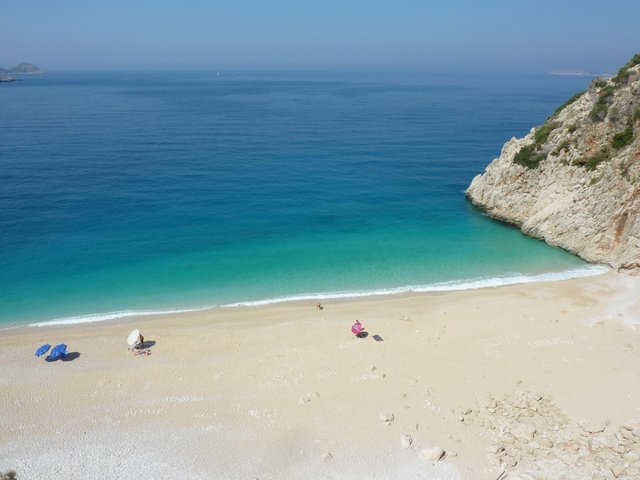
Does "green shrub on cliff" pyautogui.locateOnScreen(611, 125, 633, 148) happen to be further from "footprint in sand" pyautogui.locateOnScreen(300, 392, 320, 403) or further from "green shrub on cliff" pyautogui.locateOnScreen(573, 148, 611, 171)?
"footprint in sand" pyautogui.locateOnScreen(300, 392, 320, 403)

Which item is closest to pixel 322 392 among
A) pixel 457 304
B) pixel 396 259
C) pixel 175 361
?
pixel 175 361

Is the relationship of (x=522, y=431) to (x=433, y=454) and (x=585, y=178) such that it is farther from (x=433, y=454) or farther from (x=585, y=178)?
(x=585, y=178)

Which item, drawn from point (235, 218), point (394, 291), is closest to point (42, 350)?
point (235, 218)

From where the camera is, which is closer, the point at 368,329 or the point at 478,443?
the point at 478,443

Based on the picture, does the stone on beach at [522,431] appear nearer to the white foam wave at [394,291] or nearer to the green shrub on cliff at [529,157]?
the white foam wave at [394,291]

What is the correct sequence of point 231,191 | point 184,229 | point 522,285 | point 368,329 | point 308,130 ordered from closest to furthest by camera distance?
point 368,329, point 522,285, point 184,229, point 231,191, point 308,130

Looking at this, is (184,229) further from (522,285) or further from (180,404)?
(522,285)

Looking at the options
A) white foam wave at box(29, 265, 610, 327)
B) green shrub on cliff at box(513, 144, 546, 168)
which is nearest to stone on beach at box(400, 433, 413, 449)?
white foam wave at box(29, 265, 610, 327)

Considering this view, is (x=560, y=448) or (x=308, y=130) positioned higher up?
(x=308, y=130)
